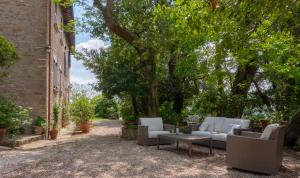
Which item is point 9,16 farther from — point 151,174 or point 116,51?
point 151,174

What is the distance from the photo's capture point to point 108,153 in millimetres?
9055

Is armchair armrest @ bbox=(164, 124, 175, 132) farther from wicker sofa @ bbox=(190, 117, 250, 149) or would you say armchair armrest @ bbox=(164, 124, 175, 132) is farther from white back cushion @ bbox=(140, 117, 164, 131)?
wicker sofa @ bbox=(190, 117, 250, 149)

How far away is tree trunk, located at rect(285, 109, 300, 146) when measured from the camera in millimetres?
10304

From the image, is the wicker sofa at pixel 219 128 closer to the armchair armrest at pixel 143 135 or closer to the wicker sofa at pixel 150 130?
the wicker sofa at pixel 150 130

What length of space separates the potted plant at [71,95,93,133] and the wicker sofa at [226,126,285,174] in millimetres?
9905

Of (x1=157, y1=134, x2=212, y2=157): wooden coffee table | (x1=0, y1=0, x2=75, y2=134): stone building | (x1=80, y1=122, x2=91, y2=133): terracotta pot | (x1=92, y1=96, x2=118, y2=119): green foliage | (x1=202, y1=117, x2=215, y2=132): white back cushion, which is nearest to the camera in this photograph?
(x1=157, y1=134, x2=212, y2=157): wooden coffee table

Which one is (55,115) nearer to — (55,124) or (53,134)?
(55,124)

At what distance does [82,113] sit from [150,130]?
602cm

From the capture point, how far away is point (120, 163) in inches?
301

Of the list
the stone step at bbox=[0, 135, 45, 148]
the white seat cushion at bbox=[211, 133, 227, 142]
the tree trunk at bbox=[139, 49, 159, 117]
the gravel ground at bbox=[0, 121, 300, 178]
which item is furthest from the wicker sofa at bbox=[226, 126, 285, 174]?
the stone step at bbox=[0, 135, 45, 148]

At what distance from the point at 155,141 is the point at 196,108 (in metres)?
4.65

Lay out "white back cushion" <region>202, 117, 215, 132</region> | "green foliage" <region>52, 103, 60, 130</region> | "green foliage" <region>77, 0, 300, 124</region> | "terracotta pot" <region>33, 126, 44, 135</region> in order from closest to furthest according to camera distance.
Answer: "white back cushion" <region>202, 117, 215, 132</region> → "green foliage" <region>77, 0, 300, 124</region> → "terracotta pot" <region>33, 126, 44, 135</region> → "green foliage" <region>52, 103, 60, 130</region>

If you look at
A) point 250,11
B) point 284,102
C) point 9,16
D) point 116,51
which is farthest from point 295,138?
point 9,16

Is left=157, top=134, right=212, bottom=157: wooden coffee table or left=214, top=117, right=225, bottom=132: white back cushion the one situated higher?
left=214, top=117, right=225, bottom=132: white back cushion
